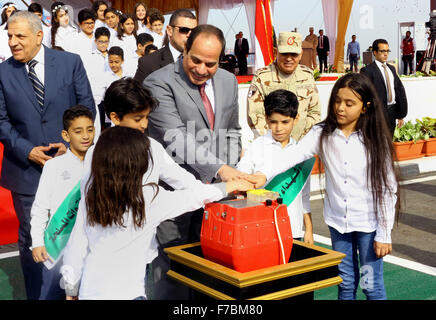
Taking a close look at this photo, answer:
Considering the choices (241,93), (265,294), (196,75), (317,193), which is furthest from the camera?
(241,93)

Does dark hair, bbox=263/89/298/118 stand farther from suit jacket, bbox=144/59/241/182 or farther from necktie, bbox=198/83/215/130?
necktie, bbox=198/83/215/130

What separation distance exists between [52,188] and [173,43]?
2159 millimetres

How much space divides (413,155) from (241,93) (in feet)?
10.8

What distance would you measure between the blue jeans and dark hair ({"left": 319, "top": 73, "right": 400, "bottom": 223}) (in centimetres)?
19

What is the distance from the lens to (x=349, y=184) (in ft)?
10.4

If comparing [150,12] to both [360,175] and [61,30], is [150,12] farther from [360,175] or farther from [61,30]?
[360,175]

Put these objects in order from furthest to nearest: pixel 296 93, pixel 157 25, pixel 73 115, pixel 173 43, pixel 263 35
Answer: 1. pixel 263 35
2. pixel 157 25
3. pixel 173 43
4. pixel 296 93
5. pixel 73 115

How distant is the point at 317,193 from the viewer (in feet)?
25.8

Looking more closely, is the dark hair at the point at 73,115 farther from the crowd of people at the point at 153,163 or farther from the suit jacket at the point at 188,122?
the suit jacket at the point at 188,122

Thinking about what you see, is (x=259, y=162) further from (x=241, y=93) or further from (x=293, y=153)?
(x=241, y=93)

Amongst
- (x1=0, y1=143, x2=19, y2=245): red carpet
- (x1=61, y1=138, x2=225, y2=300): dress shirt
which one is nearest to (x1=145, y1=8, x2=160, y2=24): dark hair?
(x1=0, y1=143, x2=19, y2=245): red carpet

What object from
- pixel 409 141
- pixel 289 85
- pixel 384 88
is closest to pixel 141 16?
pixel 384 88

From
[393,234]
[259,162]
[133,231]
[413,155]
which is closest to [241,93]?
[413,155]

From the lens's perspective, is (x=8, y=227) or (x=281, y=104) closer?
(x=281, y=104)
